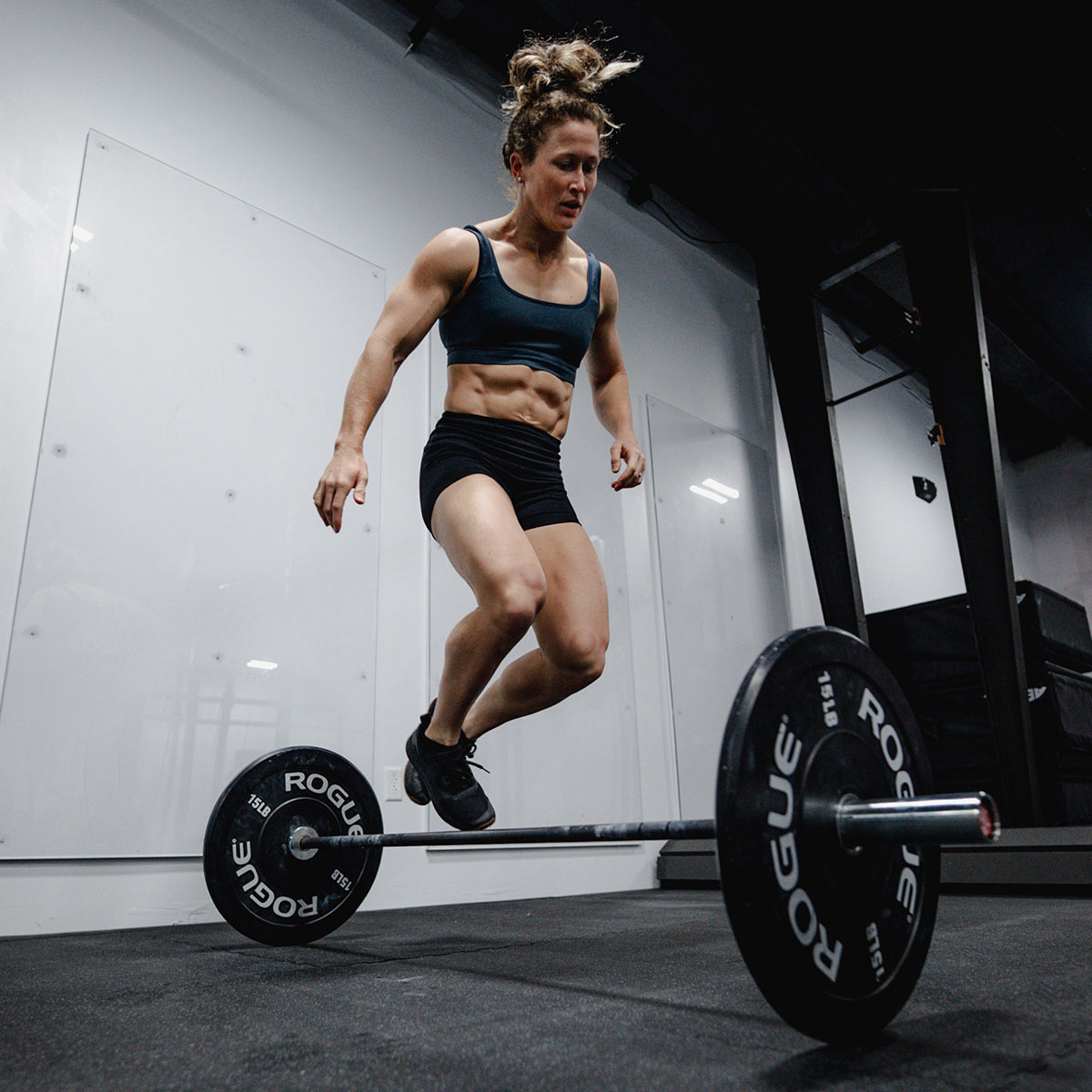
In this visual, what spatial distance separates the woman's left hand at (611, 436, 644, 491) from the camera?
1833mm

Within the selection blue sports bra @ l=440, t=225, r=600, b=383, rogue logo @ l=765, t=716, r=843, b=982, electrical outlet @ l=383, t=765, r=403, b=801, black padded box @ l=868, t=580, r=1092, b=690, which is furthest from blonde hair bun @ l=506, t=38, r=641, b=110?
black padded box @ l=868, t=580, r=1092, b=690

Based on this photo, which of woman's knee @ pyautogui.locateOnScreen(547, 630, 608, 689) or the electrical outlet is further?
the electrical outlet

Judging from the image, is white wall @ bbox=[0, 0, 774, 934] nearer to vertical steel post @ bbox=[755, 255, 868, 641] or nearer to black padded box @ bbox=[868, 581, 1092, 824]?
vertical steel post @ bbox=[755, 255, 868, 641]

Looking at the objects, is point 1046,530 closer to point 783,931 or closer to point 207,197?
point 207,197

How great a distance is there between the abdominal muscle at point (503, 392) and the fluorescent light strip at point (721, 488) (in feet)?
8.81

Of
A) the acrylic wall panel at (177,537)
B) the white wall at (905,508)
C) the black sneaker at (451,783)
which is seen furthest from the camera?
the white wall at (905,508)

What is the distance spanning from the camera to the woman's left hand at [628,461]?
72.2 inches

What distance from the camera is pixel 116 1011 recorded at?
1125mm

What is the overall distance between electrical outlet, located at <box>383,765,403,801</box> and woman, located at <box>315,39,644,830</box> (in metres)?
1.08

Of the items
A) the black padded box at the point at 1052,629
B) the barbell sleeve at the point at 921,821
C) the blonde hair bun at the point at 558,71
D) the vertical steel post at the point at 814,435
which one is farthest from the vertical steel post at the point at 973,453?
the barbell sleeve at the point at 921,821

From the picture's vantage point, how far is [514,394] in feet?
5.64

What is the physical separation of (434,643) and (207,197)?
1619mm

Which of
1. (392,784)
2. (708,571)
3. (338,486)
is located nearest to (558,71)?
(338,486)

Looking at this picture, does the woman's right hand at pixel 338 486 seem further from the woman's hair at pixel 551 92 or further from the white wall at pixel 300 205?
the white wall at pixel 300 205
